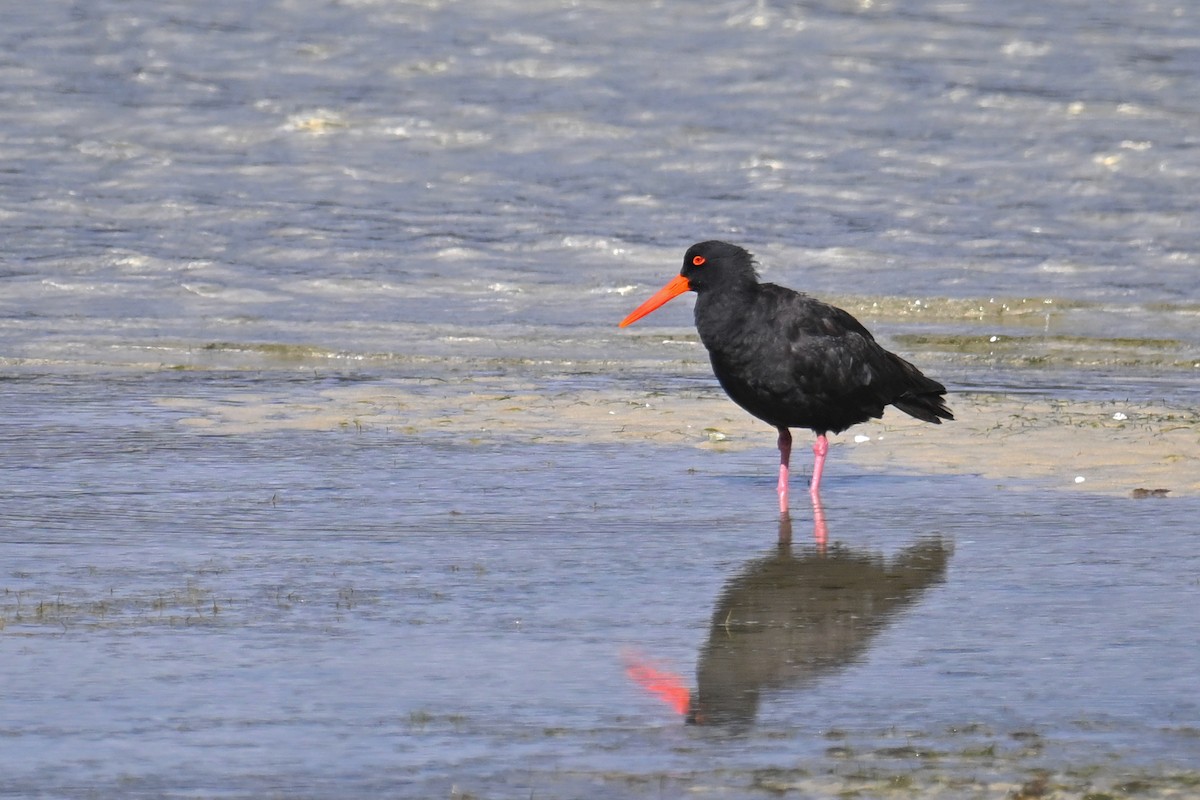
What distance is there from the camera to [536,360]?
485 inches

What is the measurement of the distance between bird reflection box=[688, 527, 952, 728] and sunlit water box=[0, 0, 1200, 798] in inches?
2.2

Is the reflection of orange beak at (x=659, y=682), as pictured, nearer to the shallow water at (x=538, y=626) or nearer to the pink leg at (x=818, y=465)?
the shallow water at (x=538, y=626)

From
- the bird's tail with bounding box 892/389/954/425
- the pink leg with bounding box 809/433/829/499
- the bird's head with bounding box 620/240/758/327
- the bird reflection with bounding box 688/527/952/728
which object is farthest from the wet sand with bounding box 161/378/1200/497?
the bird reflection with bounding box 688/527/952/728

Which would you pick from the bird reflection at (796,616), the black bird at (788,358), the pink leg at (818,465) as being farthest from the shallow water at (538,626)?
the black bird at (788,358)

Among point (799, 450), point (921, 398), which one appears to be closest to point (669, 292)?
point (799, 450)

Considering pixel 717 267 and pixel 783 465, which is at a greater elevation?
pixel 717 267

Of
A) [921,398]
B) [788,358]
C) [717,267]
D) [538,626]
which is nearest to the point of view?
[538,626]

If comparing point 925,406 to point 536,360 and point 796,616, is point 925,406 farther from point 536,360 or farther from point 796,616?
point 536,360

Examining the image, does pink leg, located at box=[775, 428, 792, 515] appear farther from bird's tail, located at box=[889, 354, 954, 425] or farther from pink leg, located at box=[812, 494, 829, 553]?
bird's tail, located at box=[889, 354, 954, 425]

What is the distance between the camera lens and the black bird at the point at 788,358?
8086 mm

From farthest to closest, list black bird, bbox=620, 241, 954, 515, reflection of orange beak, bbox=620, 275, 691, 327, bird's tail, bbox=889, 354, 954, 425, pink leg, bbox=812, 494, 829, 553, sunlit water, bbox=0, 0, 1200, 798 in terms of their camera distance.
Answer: reflection of orange beak, bbox=620, 275, 691, 327 < bird's tail, bbox=889, 354, 954, 425 < black bird, bbox=620, 241, 954, 515 < pink leg, bbox=812, 494, 829, 553 < sunlit water, bbox=0, 0, 1200, 798

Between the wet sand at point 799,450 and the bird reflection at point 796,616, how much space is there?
1.57 metres

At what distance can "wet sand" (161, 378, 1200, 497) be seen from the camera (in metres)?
8.13

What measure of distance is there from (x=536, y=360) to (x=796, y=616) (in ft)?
22.4
